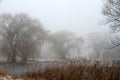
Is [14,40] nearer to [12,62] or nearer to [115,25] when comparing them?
[12,62]

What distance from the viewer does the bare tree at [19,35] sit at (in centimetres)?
4094

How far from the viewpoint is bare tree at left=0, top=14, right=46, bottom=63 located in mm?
40938

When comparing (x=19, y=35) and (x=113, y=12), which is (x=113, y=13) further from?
(x=19, y=35)

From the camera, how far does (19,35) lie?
4309 cm

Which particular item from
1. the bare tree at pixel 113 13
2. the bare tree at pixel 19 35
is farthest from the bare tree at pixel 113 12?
the bare tree at pixel 19 35

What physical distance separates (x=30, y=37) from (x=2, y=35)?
507cm

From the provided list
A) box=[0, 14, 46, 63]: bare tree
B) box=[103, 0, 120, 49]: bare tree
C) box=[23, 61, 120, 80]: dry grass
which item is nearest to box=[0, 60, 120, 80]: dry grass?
box=[23, 61, 120, 80]: dry grass

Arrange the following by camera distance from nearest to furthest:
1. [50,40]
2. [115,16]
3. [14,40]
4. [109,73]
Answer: [109,73] < [115,16] < [14,40] < [50,40]

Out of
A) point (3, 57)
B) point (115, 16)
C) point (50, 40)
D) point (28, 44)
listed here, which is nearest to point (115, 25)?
point (115, 16)

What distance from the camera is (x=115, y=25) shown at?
2205 cm

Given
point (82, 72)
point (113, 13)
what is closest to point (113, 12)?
point (113, 13)

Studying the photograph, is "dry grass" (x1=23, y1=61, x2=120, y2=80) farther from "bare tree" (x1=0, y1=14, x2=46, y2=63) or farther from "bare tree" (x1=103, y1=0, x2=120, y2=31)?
"bare tree" (x1=0, y1=14, x2=46, y2=63)

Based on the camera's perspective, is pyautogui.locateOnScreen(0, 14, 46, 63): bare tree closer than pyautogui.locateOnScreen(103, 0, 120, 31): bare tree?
No

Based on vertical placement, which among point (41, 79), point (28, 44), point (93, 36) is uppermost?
point (93, 36)
